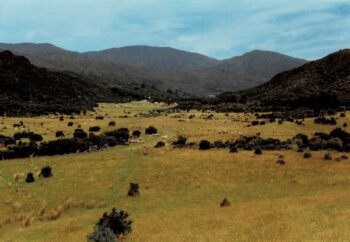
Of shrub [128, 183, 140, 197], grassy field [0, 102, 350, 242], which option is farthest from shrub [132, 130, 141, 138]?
shrub [128, 183, 140, 197]

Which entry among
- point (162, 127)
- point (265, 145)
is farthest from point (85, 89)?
point (265, 145)

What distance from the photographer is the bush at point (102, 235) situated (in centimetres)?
2206

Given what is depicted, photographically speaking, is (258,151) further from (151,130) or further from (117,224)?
(117,224)

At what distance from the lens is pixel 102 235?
2230 centimetres

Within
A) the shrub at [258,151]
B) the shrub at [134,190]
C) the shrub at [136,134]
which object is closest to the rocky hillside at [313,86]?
the shrub at [136,134]

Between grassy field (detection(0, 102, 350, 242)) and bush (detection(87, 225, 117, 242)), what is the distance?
6.24 ft

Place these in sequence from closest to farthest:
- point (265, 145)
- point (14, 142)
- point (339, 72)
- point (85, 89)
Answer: point (265, 145)
point (14, 142)
point (339, 72)
point (85, 89)

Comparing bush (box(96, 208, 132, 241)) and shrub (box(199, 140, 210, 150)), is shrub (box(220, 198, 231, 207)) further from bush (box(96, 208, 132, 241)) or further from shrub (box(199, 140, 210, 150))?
shrub (box(199, 140, 210, 150))

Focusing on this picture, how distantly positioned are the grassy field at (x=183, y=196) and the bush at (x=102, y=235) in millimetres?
1903

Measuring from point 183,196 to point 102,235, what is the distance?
43.6 ft

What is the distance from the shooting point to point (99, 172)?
42.7 metres

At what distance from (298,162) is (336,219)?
21.4 meters

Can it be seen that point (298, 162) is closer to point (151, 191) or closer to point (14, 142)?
point (151, 191)

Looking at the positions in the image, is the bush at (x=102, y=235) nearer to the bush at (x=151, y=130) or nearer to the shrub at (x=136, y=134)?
the shrub at (x=136, y=134)
